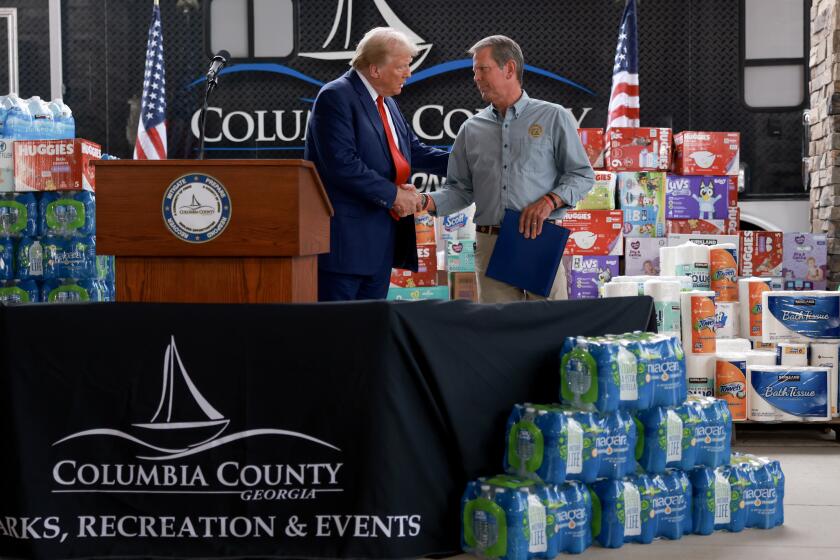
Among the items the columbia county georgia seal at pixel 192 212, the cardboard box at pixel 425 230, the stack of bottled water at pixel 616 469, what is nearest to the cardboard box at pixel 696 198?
the cardboard box at pixel 425 230

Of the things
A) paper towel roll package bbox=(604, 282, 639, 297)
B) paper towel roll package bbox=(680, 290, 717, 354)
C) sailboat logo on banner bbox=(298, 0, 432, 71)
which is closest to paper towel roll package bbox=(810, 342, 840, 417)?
paper towel roll package bbox=(680, 290, 717, 354)

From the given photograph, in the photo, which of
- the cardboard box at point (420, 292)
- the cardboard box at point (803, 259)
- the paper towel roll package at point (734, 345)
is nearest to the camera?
the paper towel roll package at point (734, 345)

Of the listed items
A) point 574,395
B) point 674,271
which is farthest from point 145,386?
point 674,271

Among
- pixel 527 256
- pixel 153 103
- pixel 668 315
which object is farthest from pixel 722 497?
pixel 153 103

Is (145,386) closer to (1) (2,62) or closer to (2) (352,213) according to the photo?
(2) (352,213)

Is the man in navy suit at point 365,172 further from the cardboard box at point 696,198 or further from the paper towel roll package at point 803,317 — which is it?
the cardboard box at point 696,198

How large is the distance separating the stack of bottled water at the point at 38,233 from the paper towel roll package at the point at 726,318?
3.66 metres

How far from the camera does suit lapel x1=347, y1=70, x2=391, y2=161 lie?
3.65 metres

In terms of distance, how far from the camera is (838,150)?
6422 millimetres

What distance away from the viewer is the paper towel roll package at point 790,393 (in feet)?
16.0

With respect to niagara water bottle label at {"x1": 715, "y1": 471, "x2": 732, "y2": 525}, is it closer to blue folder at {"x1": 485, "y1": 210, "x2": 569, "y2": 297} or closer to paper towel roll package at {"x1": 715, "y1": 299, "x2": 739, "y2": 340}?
blue folder at {"x1": 485, "y1": 210, "x2": 569, "y2": 297}

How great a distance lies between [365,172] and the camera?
3492 mm

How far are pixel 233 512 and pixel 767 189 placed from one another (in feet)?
18.4

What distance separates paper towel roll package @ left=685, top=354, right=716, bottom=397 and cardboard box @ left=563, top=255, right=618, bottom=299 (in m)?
1.46
